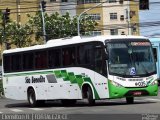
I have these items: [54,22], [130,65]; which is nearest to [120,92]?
[130,65]

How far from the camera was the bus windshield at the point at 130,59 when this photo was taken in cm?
2355

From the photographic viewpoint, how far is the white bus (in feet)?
77.3

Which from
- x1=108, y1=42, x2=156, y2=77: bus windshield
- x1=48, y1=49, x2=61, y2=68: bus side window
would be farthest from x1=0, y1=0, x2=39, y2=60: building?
x1=108, y1=42, x2=156, y2=77: bus windshield

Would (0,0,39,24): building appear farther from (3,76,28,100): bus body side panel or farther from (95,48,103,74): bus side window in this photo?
(95,48,103,74): bus side window

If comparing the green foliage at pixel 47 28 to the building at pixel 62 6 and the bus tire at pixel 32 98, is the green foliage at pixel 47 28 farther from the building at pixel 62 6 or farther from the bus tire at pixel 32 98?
the bus tire at pixel 32 98

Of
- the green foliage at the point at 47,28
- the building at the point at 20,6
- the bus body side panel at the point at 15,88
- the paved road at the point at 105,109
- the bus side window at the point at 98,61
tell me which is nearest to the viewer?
the paved road at the point at 105,109

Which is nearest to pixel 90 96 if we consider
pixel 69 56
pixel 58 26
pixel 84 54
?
pixel 84 54

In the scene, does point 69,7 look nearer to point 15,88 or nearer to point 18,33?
point 18,33

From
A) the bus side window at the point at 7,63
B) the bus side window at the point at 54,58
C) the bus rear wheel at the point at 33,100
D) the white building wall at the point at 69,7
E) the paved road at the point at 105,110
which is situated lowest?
the bus rear wheel at the point at 33,100

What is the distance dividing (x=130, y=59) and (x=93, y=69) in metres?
1.60

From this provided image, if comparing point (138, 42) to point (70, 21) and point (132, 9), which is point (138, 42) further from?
point (132, 9)

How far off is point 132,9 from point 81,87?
72337 mm

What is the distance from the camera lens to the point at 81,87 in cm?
2469

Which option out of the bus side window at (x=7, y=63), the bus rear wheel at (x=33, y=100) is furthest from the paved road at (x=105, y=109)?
the bus side window at (x=7, y=63)
